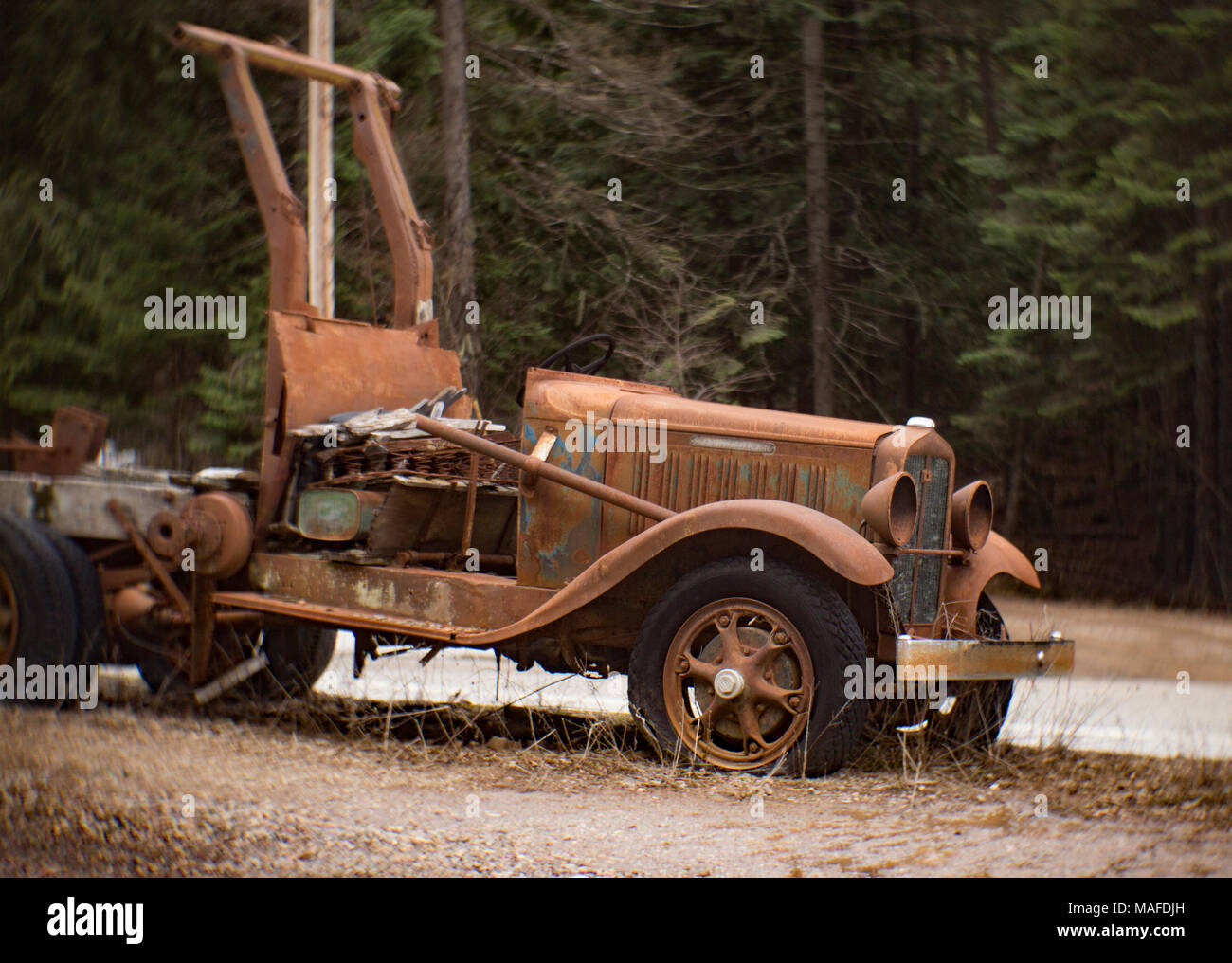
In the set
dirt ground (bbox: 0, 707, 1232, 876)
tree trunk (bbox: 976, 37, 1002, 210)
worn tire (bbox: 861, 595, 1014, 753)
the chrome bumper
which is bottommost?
dirt ground (bbox: 0, 707, 1232, 876)

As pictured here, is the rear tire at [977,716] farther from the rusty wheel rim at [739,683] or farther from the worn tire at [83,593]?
the worn tire at [83,593]

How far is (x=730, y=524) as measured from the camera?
5441 millimetres

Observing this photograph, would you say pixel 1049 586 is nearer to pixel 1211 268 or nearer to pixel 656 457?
→ pixel 1211 268

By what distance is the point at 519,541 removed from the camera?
6246 millimetres

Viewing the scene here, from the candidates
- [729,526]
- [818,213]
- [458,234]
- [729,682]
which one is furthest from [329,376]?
[818,213]

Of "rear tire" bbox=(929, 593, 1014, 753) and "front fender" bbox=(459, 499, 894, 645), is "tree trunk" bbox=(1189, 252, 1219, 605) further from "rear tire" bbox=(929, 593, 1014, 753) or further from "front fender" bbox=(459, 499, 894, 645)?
"front fender" bbox=(459, 499, 894, 645)

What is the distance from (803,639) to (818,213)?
32.8 ft

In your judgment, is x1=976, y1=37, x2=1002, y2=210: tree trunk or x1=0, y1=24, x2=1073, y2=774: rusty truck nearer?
x1=0, y1=24, x2=1073, y2=774: rusty truck

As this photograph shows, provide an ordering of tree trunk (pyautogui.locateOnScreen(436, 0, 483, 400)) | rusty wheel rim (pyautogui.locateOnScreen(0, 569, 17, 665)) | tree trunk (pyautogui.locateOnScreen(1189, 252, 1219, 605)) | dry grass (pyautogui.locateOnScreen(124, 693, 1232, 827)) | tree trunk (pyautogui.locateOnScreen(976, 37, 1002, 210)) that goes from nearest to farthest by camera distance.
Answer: dry grass (pyautogui.locateOnScreen(124, 693, 1232, 827)) → rusty wheel rim (pyautogui.locateOnScreen(0, 569, 17, 665)) → tree trunk (pyautogui.locateOnScreen(436, 0, 483, 400)) → tree trunk (pyautogui.locateOnScreen(1189, 252, 1219, 605)) → tree trunk (pyautogui.locateOnScreen(976, 37, 1002, 210))

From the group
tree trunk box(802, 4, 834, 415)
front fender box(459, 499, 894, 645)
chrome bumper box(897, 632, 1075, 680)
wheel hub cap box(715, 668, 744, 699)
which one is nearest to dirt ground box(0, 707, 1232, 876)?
wheel hub cap box(715, 668, 744, 699)

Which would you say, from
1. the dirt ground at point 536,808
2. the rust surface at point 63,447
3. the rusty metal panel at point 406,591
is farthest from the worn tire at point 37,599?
the rusty metal panel at point 406,591

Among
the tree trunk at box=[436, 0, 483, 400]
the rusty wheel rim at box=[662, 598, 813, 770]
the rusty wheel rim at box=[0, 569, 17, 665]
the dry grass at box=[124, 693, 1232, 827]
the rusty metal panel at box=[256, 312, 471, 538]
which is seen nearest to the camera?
the dry grass at box=[124, 693, 1232, 827]

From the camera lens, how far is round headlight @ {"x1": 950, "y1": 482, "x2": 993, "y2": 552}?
6203 millimetres

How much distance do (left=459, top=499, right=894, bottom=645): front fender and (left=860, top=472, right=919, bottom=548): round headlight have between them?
12cm
